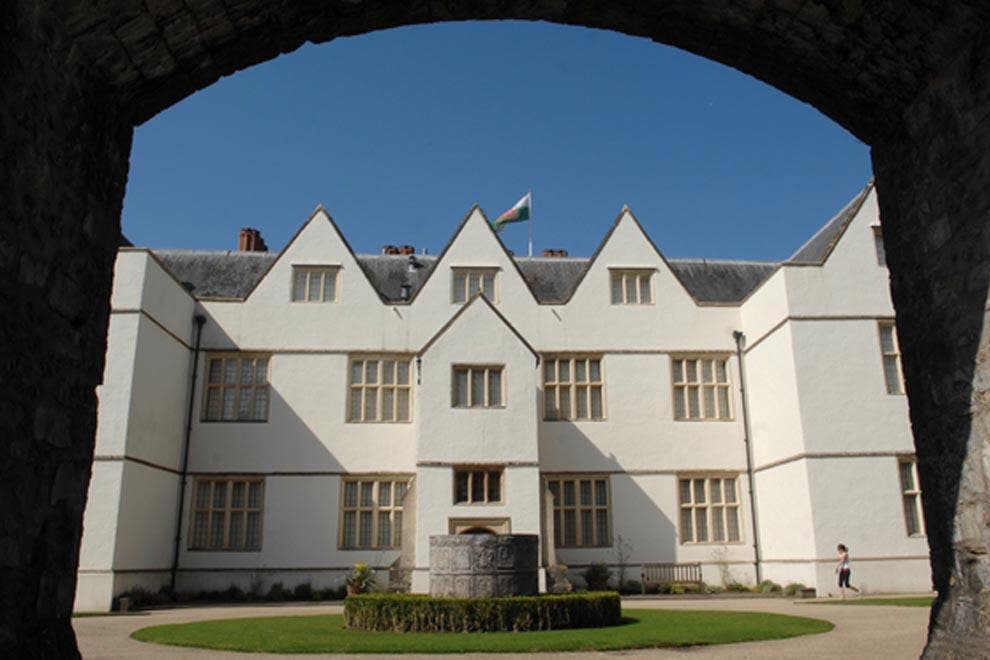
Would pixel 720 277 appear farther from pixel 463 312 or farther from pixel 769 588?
pixel 769 588

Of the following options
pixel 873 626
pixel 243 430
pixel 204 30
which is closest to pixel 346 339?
pixel 243 430


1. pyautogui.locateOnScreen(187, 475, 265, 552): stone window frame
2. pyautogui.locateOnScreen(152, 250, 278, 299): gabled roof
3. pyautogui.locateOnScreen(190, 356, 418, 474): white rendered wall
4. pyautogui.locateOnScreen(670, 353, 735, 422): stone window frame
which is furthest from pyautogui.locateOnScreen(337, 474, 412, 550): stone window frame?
pyautogui.locateOnScreen(670, 353, 735, 422): stone window frame

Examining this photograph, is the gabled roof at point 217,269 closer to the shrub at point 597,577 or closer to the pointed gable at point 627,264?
the pointed gable at point 627,264

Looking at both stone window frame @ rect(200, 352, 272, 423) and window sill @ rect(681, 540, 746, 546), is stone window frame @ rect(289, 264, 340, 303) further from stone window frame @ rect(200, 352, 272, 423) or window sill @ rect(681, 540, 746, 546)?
window sill @ rect(681, 540, 746, 546)

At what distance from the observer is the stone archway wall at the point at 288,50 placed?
367 cm

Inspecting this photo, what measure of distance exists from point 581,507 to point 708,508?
348 cm

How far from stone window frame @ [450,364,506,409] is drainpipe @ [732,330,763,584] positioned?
7.01 metres

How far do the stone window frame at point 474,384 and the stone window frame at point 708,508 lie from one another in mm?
5656

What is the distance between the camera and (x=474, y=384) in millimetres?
19953

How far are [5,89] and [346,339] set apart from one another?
18551mm

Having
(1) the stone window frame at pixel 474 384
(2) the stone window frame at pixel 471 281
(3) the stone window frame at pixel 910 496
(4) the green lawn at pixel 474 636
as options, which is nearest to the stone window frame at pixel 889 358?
(3) the stone window frame at pixel 910 496

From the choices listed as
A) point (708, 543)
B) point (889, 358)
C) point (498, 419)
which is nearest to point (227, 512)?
point (498, 419)

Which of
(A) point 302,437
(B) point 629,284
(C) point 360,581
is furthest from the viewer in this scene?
(B) point 629,284

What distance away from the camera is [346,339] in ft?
71.6
